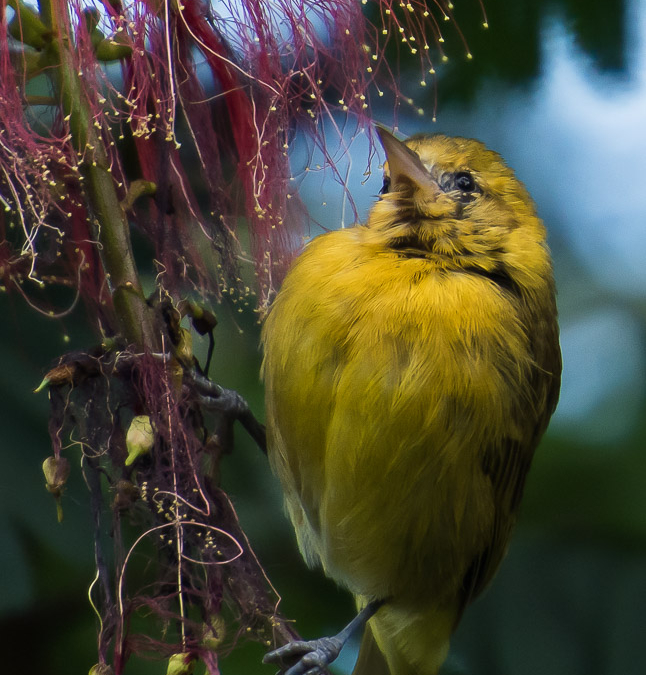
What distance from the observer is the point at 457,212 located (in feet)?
5.64

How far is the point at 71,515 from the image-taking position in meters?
2.00

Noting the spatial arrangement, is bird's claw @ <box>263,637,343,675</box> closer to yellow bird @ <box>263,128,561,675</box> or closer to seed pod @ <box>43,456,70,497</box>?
yellow bird @ <box>263,128,561,675</box>

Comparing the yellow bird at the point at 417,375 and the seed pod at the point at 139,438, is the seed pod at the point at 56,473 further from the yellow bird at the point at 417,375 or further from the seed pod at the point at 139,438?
the yellow bird at the point at 417,375

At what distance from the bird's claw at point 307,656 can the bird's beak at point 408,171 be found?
2.75 ft

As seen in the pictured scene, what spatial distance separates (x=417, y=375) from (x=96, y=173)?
0.63 meters

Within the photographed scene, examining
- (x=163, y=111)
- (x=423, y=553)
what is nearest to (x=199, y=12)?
(x=163, y=111)

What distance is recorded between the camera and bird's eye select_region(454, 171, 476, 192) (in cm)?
178

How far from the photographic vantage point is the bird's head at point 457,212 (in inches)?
66.1

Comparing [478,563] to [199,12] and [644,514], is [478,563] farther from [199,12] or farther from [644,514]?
[199,12]

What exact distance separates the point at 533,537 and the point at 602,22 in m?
1.20

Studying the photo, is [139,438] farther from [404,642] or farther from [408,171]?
[404,642]

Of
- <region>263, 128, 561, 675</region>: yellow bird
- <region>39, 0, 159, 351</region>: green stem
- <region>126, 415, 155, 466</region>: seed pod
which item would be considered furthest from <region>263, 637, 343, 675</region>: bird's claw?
<region>39, 0, 159, 351</region>: green stem


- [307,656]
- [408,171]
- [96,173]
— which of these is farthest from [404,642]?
[96,173]

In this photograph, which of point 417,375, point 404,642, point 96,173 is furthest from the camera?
point 404,642
